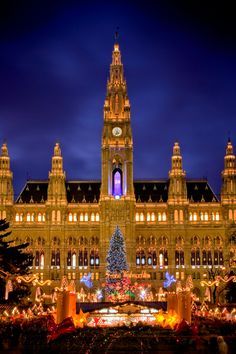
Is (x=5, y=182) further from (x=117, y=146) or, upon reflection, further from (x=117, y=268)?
(x=117, y=268)

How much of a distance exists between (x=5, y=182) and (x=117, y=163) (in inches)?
865

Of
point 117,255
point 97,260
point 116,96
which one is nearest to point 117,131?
→ point 116,96

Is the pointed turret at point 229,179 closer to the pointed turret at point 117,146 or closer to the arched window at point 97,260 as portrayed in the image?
the pointed turret at point 117,146

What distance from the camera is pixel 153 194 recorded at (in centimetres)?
11812

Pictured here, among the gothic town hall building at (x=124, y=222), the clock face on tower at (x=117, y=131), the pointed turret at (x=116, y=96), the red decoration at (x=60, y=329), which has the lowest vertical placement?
the red decoration at (x=60, y=329)

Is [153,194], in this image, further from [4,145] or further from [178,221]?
[4,145]

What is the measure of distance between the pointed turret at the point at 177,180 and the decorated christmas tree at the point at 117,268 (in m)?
16.6

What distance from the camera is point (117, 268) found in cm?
9862

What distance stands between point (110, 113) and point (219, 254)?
34.5 meters

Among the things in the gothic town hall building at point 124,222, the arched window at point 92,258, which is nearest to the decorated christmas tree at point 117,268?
the gothic town hall building at point 124,222

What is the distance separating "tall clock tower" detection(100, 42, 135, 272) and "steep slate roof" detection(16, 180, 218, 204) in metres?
4.59

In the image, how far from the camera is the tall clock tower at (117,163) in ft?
364

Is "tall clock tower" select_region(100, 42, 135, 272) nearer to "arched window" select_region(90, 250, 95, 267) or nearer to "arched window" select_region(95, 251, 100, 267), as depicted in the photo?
"arched window" select_region(95, 251, 100, 267)

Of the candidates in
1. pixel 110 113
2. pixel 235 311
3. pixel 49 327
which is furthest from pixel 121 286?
pixel 49 327
